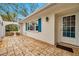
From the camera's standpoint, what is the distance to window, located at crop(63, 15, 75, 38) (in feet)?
15.8

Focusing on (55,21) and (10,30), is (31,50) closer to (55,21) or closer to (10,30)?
(55,21)

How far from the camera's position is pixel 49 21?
5.90m

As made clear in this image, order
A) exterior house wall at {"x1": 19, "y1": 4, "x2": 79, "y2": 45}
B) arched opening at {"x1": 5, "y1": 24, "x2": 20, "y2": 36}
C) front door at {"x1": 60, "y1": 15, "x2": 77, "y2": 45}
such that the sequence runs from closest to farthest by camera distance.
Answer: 1. exterior house wall at {"x1": 19, "y1": 4, "x2": 79, "y2": 45}
2. front door at {"x1": 60, "y1": 15, "x2": 77, "y2": 45}
3. arched opening at {"x1": 5, "y1": 24, "x2": 20, "y2": 36}

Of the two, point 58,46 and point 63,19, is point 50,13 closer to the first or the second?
point 63,19

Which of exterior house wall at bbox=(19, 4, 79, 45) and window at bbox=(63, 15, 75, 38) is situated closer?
exterior house wall at bbox=(19, 4, 79, 45)

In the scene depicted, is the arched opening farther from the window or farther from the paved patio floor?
the window

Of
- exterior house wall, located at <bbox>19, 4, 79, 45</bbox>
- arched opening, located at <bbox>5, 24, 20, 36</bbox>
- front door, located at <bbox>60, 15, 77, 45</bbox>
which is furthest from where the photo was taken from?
arched opening, located at <bbox>5, 24, 20, 36</bbox>

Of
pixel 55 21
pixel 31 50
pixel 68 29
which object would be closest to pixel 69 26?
pixel 68 29

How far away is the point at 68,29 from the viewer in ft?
16.7

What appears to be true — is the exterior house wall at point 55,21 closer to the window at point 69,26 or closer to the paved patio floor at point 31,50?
the window at point 69,26

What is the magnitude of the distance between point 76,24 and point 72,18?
1.06 feet

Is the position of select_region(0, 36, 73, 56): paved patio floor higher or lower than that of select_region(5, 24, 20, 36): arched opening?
lower

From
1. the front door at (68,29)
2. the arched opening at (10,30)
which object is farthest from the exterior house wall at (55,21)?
the arched opening at (10,30)

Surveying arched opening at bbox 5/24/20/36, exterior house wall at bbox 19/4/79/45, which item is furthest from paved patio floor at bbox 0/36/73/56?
arched opening at bbox 5/24/20/36
